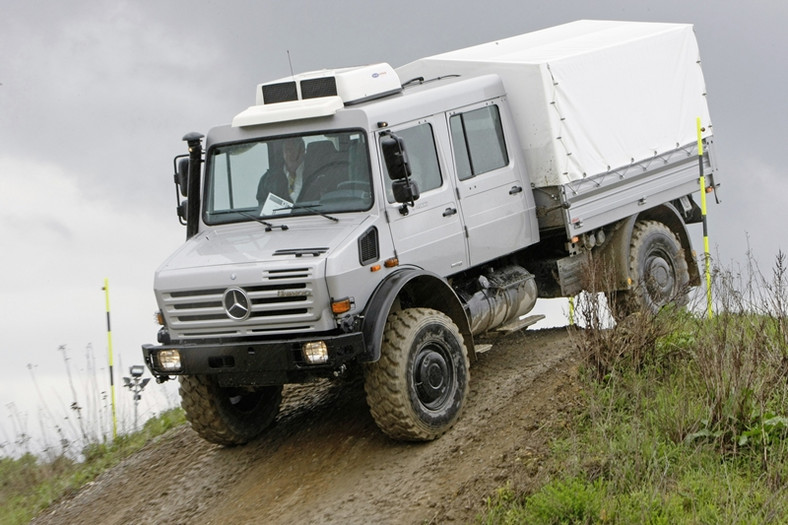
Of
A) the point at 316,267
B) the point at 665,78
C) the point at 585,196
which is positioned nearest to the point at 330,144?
the point at 316,267

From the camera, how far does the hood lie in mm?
9055

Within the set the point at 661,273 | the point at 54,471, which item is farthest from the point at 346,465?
the point at 661,273

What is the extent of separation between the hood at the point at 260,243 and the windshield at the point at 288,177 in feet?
0.38

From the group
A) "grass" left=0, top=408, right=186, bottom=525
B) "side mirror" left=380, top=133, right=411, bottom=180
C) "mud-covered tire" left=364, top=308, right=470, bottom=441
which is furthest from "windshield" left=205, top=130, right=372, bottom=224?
"grass" left=0, top=408, right=186, bottom=525

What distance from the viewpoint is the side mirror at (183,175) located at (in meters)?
10.5

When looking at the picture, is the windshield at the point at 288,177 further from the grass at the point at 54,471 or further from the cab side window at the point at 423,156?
the grass at the point at 54,471

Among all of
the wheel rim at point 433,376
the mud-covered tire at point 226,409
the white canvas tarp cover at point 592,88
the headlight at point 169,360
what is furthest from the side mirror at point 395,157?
the white canvas tarp cover at point 592,88

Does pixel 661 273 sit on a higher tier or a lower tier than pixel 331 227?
lower

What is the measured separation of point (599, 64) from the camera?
12.4m

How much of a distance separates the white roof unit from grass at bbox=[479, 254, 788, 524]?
2835mm

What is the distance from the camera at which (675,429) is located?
9.06 m

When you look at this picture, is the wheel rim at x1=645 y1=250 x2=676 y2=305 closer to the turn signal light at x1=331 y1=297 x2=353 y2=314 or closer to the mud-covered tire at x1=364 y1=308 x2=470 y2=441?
the mud-covered tire at x1=364 y1=308 x2=470 y2=441

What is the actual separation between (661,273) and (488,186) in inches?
135

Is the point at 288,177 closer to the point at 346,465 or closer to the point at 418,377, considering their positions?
the point at 418,377
